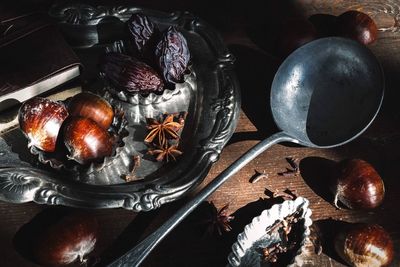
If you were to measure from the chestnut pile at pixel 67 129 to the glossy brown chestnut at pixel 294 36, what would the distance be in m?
0.46

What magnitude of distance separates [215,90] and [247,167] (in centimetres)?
18

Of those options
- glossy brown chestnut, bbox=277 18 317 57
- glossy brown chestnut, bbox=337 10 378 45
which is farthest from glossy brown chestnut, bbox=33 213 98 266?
glossy brown chestnut, bbox=337 10 378 45

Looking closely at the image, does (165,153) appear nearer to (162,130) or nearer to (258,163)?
(162,130)

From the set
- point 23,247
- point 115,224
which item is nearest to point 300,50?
point 115,224

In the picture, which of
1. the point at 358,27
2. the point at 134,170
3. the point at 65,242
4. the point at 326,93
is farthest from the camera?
the point at 358,27

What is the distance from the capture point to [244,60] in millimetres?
1229

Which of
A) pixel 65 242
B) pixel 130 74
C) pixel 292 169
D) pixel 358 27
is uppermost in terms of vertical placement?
pixel 358 27

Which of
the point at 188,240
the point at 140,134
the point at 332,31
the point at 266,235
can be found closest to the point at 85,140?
the point at 140,134

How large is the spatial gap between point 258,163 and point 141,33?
356mm

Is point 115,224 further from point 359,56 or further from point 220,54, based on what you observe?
point 359,56

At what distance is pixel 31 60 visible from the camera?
105cm

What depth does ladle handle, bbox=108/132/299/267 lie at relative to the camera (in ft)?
2.86

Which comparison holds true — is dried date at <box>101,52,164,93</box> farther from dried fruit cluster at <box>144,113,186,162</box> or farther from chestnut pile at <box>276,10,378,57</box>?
chestnut pile at <box>276,10,378,57</box>

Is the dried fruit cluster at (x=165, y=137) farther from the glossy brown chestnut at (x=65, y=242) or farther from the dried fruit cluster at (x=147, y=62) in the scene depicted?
the glossy brown chestnut at (x=65, y=242)
